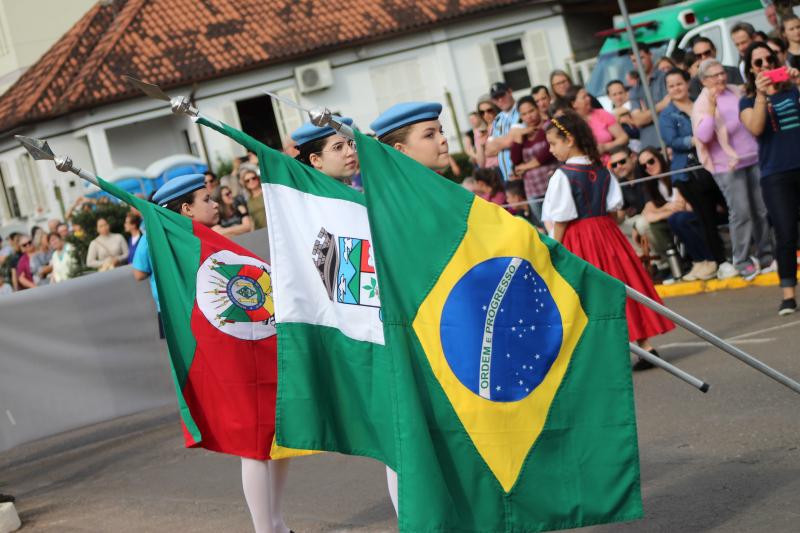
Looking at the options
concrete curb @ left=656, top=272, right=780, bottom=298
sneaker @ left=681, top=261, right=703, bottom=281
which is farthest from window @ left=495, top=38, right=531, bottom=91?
sneaker @ left=681, top=261, right=703, bottom=281

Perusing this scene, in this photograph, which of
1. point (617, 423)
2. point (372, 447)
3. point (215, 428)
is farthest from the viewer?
point (215, 428)

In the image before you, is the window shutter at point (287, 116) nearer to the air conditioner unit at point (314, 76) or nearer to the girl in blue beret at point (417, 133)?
the air conditioner unit at point (314, 76)

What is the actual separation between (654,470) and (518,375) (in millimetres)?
2445

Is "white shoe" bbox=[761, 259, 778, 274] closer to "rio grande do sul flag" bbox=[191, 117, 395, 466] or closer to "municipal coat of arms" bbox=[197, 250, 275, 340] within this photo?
"municipal coat of arms" bbox=[197, 250, 275, 340]

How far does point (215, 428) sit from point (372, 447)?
4.20ft

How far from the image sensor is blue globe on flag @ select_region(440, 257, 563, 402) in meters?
4.64

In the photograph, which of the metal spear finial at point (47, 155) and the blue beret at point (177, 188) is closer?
the metal spear finial at point (47, 155)

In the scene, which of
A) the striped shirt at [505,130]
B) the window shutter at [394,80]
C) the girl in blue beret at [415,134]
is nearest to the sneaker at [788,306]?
the striped shirt at [505,130]

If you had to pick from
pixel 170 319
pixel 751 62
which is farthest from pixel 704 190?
pixel 170 319

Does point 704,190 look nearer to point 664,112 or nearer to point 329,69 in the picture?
point 664,112

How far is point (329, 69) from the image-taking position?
39688mm

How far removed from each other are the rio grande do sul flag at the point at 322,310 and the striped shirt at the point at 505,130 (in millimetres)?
9560

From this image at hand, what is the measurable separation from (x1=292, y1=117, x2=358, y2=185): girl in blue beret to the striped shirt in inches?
339

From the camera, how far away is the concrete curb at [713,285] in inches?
481
